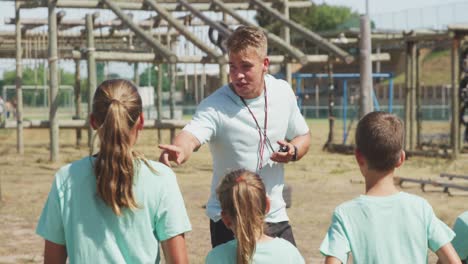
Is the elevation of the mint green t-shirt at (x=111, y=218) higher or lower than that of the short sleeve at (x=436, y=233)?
higher

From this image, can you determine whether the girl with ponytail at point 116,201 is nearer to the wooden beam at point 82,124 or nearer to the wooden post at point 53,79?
the wooden beam at point 82,124

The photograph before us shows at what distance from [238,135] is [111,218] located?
1287 millimetres

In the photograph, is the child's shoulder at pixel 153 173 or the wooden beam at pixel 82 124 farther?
the wooden beam at pixel 82 124

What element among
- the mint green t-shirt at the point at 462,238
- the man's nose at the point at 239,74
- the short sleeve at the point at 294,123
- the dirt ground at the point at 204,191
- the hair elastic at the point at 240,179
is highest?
the man's nose at the point at 239,74

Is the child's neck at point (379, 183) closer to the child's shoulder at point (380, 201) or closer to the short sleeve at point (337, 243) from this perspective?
the child's shoulder at point (380, 201)

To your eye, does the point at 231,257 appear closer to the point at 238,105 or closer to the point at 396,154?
the point at 396,154

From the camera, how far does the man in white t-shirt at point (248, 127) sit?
4727 millimetres

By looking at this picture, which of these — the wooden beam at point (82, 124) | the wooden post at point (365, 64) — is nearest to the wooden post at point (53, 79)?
the wooden beam at point (82, 124)

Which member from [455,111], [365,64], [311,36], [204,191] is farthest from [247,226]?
[311,36]

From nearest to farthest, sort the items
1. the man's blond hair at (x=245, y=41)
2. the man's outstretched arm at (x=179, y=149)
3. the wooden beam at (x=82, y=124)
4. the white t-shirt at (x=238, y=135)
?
the man's outstretched arm at (x=179, y=149), the man's blond hair at (x=245, y=41), the white t-shirt at (x=238, y=135), the wooden beam at (x=82, y=124)

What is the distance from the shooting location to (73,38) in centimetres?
2531

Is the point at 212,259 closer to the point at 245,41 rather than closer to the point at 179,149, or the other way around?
the point at 179,149

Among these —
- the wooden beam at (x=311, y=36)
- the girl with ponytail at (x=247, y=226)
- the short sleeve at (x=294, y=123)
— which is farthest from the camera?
the wooden beam at (x=311, y=36)

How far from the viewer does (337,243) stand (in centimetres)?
381
